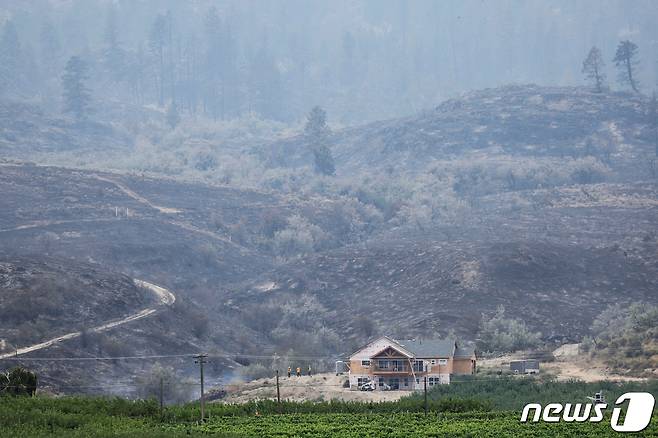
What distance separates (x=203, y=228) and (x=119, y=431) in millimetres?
78209

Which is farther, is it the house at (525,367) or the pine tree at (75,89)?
the pine tree at (75,89)

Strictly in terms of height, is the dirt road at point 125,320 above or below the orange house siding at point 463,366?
above

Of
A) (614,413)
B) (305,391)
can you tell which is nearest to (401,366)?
(305,391)

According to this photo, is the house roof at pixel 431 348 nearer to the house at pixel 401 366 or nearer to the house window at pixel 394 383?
the house at pixel 401 366

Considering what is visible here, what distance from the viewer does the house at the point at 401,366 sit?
72.5 meters

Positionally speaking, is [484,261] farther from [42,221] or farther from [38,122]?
[38,122]

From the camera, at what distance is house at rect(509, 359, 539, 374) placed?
72.5 metres

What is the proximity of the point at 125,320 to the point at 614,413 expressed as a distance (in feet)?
178

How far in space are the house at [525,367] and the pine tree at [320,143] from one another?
8670cm

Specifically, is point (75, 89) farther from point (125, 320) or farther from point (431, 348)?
point (431, 348)

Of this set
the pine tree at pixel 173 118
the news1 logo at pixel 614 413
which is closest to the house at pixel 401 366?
the news1 logo at pixel 614 413

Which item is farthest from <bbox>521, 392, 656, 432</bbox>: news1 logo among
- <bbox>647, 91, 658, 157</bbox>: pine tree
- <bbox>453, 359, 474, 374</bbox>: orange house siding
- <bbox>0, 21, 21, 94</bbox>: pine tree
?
<bbox>0, 21, 21, 94</bbox>: pine tree

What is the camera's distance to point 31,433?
5044 centimetres

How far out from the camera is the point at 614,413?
146ft
